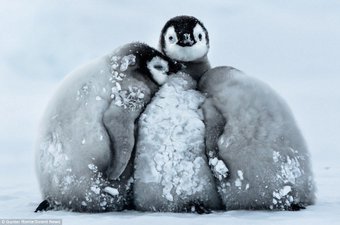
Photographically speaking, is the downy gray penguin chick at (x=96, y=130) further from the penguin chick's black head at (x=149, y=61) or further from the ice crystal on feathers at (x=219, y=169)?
the ice crystal on feathers at (x=219, y=169)

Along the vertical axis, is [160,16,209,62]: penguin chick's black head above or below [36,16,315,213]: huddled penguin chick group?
above

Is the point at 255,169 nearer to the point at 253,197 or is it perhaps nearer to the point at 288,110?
the point at 253,197

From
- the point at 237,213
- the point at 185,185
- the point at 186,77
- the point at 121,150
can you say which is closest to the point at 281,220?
the point at 237,213

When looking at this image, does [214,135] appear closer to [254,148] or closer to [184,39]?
[254,148]

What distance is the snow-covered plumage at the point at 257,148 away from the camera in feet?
12.0

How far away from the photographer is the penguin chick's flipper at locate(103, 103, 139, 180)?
3602mm

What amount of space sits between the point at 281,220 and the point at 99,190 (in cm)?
108

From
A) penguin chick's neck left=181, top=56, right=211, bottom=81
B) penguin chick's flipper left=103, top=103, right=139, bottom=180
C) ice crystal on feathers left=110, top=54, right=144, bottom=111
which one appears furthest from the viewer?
penguin chick's neck left=181, top=56, right=211, bottom=81

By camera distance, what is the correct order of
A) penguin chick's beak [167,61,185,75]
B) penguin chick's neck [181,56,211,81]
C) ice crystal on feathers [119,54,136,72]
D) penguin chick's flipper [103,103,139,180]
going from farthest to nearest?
penguin chick's neck [181,56,211,81], penguin chick's beak [167,61,185,75], ice crystal on feathers [119,54,136,72], penguin chick's flipper [103,103,139,180]

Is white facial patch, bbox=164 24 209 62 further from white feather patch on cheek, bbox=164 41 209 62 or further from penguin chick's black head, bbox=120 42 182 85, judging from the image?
penguin chick's black head, bbox=120 42 182 85

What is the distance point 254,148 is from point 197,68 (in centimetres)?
88

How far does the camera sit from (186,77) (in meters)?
4.11

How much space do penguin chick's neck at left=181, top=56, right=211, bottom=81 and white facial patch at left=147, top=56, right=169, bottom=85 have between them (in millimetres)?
282

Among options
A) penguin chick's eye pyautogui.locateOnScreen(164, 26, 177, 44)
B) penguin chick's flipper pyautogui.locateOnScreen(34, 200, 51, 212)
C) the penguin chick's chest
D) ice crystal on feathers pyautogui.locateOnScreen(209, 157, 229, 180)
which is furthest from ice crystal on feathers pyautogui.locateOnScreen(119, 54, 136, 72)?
penguin chick's flipper pyautogui.locateOnScreen(34, 200, 51, 212)
